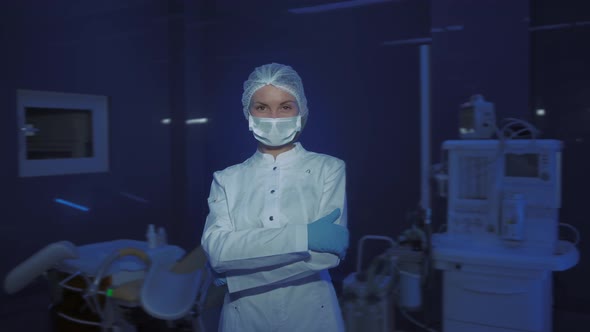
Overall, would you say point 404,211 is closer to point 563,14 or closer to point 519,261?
point 519,261

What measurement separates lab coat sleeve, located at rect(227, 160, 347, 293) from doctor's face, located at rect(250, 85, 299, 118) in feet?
0.60

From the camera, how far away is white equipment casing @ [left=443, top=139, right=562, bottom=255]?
1.91 m

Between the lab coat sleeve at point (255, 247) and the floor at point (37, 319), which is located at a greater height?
the lab coat sleeve at point (255, 247)

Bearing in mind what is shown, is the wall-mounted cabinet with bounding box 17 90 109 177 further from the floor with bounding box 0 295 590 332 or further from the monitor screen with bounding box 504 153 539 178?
the monitor screen with bounding box 504 153 539 178

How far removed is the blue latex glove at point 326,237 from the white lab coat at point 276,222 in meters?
0.05

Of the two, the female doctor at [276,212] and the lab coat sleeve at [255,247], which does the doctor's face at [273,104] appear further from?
the lab coat sleeve at [255,247]

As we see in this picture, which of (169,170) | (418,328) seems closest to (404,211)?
(418,328)

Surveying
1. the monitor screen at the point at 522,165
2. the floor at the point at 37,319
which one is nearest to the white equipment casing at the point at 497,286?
the monitor screen at the point at 522,165

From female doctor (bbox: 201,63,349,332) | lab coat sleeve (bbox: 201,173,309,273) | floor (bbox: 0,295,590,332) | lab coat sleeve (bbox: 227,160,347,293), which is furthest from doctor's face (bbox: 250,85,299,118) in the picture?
floor (bbox: 0,295,590,332)

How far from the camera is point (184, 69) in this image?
10.9 ft

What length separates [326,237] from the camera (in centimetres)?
94

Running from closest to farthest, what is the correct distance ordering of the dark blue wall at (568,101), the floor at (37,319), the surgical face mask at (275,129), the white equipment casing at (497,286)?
the surgical face mask at (275,129)
the white equipment casing at (497,286)
the floor at (37,319)
the dark blue wall at (568,101)

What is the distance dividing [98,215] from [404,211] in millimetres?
1916

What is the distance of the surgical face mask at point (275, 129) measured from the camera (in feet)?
3.65
